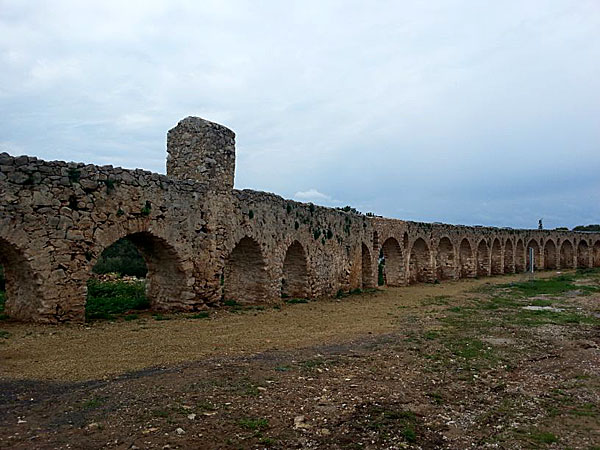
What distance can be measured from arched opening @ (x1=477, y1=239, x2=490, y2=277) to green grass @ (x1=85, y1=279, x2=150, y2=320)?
21889mm

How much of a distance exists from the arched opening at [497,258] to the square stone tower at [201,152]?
78.7 ft

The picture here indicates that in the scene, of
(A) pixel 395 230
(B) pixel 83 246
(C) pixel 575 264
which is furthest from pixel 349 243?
(C) pixel 575 264

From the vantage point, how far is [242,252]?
1220cm

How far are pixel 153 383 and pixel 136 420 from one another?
104 cm

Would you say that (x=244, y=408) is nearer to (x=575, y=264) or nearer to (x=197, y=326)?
(x=197, y=326)

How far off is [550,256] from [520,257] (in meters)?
5.94

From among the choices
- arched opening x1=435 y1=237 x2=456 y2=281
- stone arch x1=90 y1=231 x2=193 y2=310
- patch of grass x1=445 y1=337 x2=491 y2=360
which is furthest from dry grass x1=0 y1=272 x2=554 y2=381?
arched opening x1=435 y1=237 x2=456 y2=281

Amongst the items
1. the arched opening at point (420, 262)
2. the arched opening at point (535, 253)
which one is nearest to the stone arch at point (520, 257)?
the arched opening at point (535, 253)

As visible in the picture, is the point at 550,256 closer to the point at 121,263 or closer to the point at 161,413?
the point at 121,263

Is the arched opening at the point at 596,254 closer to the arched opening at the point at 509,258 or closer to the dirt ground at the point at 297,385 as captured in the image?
the arched opening at the point at 509,258

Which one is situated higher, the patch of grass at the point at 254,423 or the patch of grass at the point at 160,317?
the patch of grass at the point at 160,317

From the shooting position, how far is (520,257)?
109 feet

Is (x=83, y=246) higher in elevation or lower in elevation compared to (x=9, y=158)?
lower

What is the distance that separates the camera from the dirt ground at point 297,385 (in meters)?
3.52
